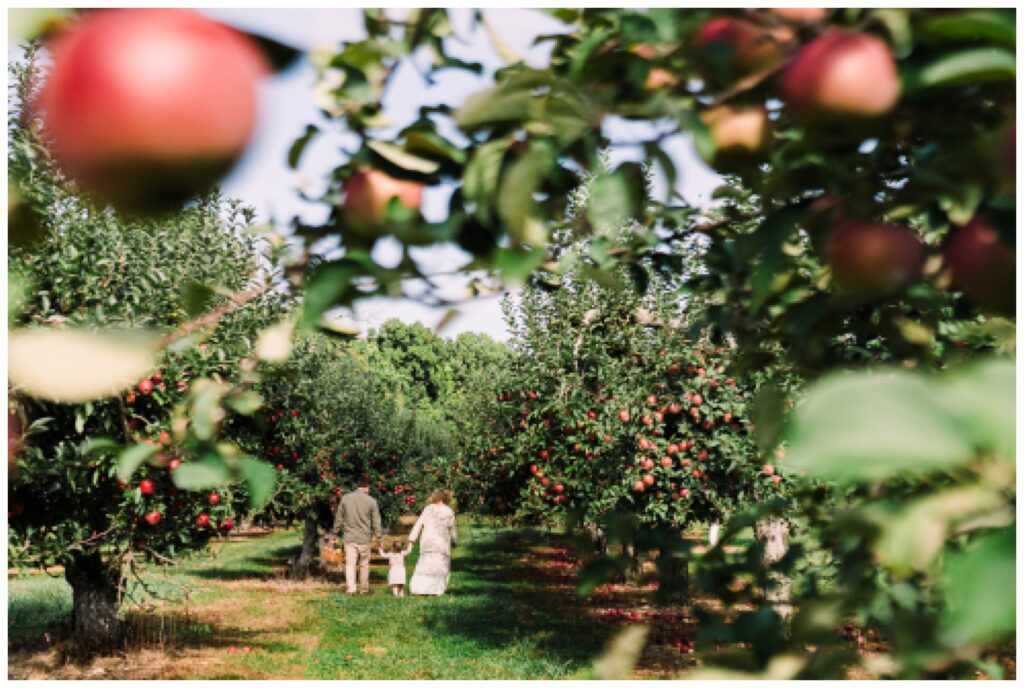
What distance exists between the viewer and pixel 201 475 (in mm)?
831

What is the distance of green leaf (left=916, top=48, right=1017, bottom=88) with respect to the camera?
→ 72 centimetres

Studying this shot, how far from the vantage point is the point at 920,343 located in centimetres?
136

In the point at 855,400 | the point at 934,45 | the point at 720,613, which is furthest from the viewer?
the point at 720,613

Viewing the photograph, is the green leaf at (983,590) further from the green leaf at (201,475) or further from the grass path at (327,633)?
the grass path at (327,633)

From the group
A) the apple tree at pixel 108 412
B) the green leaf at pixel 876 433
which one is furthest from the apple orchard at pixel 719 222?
the apple tree at pixel 108 412

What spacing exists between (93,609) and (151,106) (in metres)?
8.21

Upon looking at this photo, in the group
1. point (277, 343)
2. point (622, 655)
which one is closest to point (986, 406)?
point (622, 655)

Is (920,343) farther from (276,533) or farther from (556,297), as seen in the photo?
(276,533)

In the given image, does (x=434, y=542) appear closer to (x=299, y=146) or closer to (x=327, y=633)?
(x=327, y=633)

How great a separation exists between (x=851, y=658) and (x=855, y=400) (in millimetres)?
736

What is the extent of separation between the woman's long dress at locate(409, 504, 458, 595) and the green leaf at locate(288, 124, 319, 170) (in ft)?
30.8

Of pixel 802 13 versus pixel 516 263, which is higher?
pixel 802 13

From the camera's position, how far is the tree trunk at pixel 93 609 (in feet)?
24.8

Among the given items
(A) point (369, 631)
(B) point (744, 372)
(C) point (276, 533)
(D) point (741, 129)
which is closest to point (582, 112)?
(D) point (741, 129)
